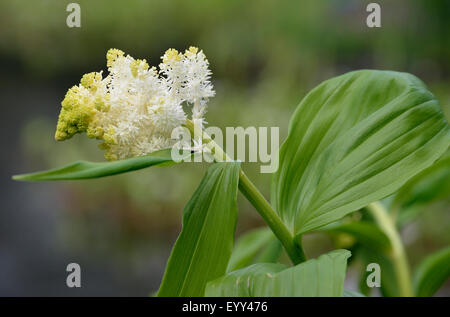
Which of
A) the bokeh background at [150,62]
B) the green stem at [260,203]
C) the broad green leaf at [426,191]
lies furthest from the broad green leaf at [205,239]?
the bokeh background at [150,62]

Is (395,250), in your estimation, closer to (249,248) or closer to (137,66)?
(249,248)

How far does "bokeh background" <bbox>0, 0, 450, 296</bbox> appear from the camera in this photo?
6.70 feet

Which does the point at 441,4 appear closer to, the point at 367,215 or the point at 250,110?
the point at 250,110

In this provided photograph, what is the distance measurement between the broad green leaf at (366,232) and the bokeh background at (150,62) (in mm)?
892

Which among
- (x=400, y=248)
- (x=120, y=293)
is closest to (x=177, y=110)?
(x=400, y=248)

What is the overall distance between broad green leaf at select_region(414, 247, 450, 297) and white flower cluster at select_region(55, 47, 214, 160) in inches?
14.8

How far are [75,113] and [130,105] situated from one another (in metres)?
0.04

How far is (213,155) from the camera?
1.19 ft

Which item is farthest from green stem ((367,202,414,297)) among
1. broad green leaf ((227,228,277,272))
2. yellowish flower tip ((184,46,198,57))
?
yellowish flower tip ((184,46,198,57))

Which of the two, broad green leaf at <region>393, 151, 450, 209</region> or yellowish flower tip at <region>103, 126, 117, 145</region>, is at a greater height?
yellowish flower tip at <region>103, 126, 117, 145</region>

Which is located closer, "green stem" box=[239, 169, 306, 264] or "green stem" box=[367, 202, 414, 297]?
"green stem" box=[239, 169, 306, 264]

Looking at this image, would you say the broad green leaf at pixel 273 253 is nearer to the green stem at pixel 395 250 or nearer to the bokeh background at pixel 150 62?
the green stem at pixel 395 250

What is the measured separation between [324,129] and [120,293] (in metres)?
1.58

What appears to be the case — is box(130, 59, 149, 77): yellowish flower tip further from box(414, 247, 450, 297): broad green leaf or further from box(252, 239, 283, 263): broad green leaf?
box(414, 247, 450, 297): broad green leaf
